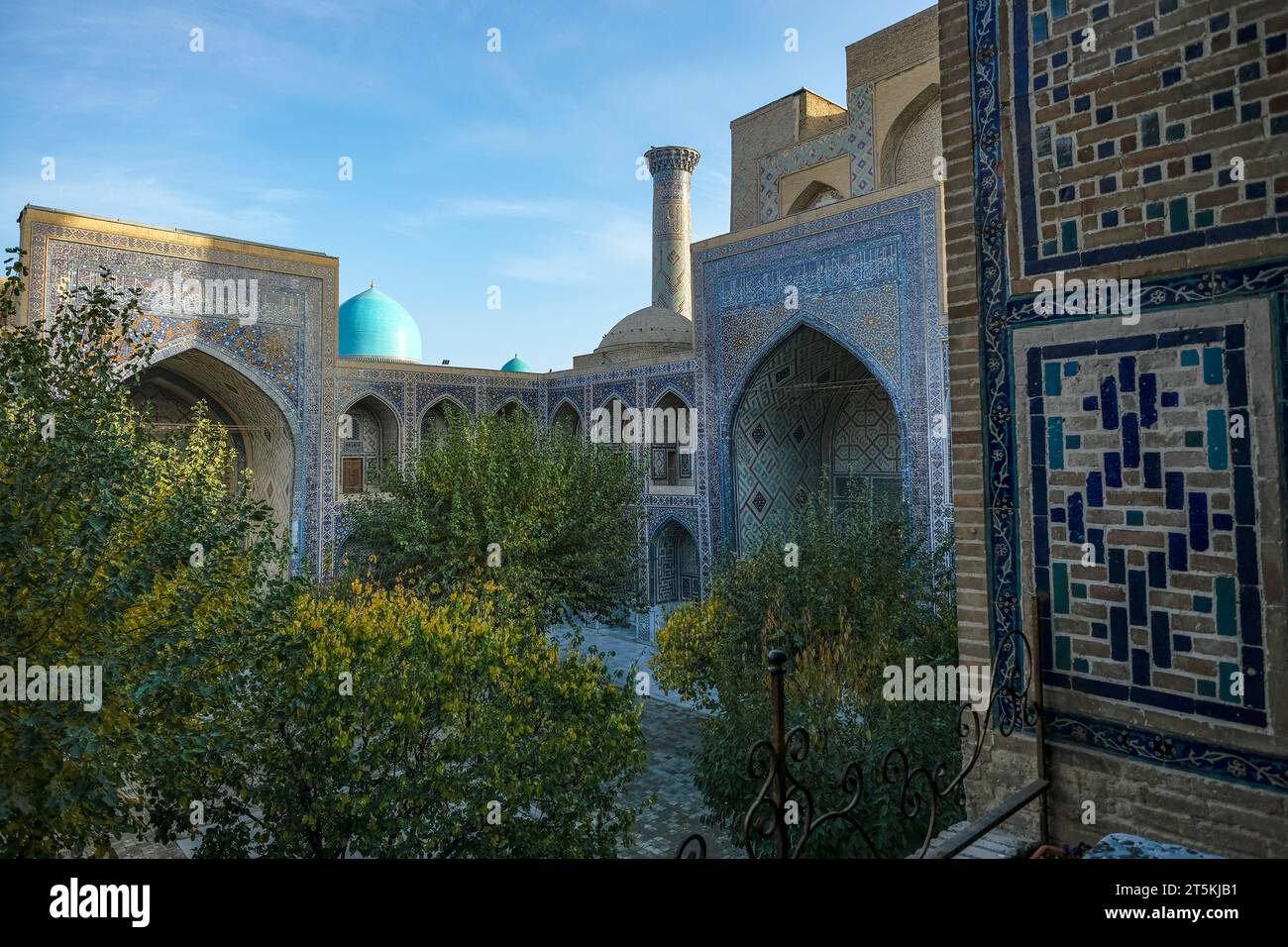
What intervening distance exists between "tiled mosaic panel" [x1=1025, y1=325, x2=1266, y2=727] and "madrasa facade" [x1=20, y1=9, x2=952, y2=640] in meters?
7.31

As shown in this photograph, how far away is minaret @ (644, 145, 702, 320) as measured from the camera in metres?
19.4

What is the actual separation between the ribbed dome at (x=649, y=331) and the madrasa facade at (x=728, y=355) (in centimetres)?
164

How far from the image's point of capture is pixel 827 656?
596cm

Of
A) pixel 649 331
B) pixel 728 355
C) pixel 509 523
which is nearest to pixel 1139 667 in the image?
pixel 509 523

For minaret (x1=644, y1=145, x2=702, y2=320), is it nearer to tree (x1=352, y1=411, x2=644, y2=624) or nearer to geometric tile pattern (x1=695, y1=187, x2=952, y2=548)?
geometric tile pattern (x1=695, y1=187, x2=952, y2=548)

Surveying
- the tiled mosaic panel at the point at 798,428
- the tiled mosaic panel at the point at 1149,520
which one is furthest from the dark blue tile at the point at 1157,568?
the tiled mosaic panel at the point at 798,428

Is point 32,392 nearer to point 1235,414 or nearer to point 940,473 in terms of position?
point 1235,414

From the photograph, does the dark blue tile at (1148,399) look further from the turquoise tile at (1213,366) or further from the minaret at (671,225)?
the minaret at (671,225)

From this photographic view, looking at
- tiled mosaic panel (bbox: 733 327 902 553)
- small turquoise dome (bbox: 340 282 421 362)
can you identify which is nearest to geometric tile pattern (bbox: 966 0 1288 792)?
tiled mosaic panel (bbox: 733 327 902 553)

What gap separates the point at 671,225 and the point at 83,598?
1742 cm

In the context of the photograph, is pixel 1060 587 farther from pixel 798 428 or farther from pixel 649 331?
pixel 649 331

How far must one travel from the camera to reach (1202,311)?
2.38m

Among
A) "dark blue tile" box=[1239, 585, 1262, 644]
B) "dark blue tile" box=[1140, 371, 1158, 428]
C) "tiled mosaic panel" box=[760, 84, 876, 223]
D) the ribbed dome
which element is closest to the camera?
"dark blue tile" box=[1239, 585, 1262, 644]
